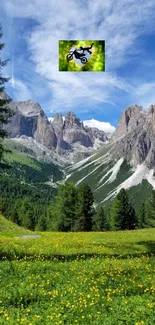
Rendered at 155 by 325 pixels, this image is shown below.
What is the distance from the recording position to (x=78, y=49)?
14.4 metres

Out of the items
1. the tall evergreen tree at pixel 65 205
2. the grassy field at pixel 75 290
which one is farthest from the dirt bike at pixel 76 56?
the tall evergreen tree at pixel 65 205

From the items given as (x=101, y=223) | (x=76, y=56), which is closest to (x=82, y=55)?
(x=76, y=56)

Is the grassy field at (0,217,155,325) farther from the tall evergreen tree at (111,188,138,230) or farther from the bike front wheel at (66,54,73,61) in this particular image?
the tall evergreen tree at (111,188,138,230)

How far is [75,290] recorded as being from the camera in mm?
13203

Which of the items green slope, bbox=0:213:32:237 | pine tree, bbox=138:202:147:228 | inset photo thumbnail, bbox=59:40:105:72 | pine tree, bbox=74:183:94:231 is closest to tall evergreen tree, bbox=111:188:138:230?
pine tree, bbox=74:183:94:231

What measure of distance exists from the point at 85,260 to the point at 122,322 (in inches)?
368

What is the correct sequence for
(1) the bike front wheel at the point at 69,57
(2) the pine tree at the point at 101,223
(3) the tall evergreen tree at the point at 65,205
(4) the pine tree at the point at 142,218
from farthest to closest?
1. (2) the pine tree at the point at 101,223
2. (4) the pine tree at the point at 142,218
3. (3) the tall evergreen tree at the point at 65,205
4. (1) the bike front wheel at the point at 69,57

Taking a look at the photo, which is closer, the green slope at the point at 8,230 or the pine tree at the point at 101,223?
the green slope at the point at 8,230

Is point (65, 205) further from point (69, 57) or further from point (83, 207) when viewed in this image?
point (69, 57)

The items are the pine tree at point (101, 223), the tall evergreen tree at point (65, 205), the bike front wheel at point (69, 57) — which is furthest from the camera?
the pine tree at point (101, 223)

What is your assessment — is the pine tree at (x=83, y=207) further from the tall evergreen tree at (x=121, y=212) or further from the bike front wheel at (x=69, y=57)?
the bike front wheel at (x=69, y=57)

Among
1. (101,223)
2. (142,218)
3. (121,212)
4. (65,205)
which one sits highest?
(65,205)

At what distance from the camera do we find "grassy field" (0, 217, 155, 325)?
10688mm

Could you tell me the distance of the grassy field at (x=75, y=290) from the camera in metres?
10.7
